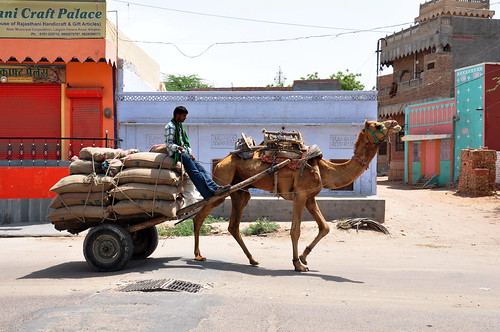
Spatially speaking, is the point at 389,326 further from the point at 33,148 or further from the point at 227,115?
the point at 33,148

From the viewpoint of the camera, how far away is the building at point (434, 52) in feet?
121

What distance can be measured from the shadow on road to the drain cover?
103cm

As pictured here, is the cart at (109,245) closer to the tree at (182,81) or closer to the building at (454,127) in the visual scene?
the building at (454,127)

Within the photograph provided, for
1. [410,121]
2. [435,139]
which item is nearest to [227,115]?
[435,139]

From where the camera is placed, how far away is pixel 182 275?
7.96 meters

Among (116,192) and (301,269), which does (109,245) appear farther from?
(301,269)

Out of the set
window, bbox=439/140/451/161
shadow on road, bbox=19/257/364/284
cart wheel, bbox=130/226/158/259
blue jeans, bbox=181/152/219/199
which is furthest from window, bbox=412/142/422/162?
blue jeans, bbox=181/152/219/199

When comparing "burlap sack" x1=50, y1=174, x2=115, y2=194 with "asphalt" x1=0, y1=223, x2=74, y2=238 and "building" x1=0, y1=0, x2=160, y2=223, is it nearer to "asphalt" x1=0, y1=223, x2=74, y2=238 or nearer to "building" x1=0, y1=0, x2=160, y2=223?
"asphalt" x1=0, y1=223, x2=74, y2=238

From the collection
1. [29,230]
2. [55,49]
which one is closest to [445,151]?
[55,49]

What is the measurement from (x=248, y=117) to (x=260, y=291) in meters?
12.0

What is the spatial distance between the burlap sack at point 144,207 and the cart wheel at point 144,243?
1.27m

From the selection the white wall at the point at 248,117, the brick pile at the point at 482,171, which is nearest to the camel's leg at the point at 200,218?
the white wall at the point at 248,117

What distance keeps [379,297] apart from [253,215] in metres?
9.04

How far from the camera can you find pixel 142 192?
28.0 feet
